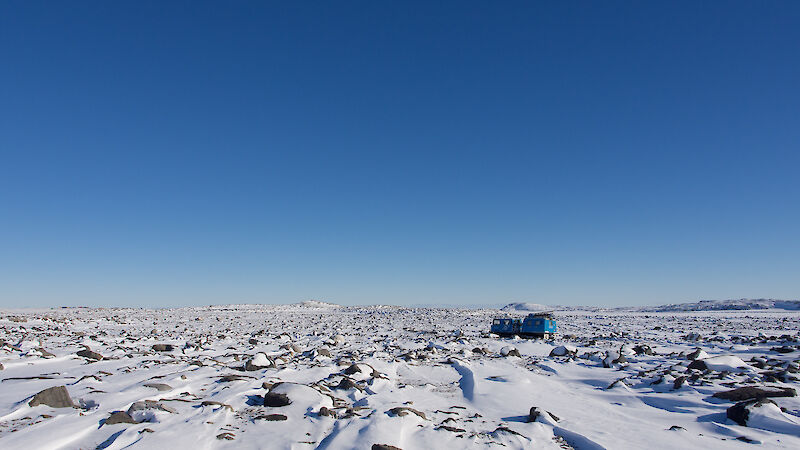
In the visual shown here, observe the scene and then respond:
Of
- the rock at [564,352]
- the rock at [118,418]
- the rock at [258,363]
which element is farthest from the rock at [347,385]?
the rock at [564,352]

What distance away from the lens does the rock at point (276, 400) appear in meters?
6.44

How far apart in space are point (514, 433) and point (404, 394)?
9.62 ft

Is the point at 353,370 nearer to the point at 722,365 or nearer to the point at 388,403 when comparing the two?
the point at 388,403

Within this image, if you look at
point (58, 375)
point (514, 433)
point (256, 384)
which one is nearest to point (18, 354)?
point (58, 375)

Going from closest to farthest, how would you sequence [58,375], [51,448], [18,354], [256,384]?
1. [51,448]
2. [256,384]
3. [58,375]
4. [18,354]

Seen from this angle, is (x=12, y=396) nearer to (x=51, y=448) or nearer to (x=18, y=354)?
(x=51, y=448)

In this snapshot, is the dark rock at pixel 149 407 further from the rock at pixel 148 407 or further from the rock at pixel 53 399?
the rock at pixel 53 399

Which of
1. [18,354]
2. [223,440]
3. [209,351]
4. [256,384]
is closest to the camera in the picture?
[223,440]

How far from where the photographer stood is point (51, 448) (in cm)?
452

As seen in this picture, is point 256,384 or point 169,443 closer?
point 169,443

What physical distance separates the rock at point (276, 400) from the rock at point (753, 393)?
7890 millimetres

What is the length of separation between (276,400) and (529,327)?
62.8 ft

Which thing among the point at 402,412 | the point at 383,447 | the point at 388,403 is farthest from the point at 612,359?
the point at 383,447

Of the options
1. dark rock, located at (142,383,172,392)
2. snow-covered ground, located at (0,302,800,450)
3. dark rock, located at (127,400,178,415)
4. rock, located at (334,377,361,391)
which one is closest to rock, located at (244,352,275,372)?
snow-covered ground, located at (0,302,800,450)
